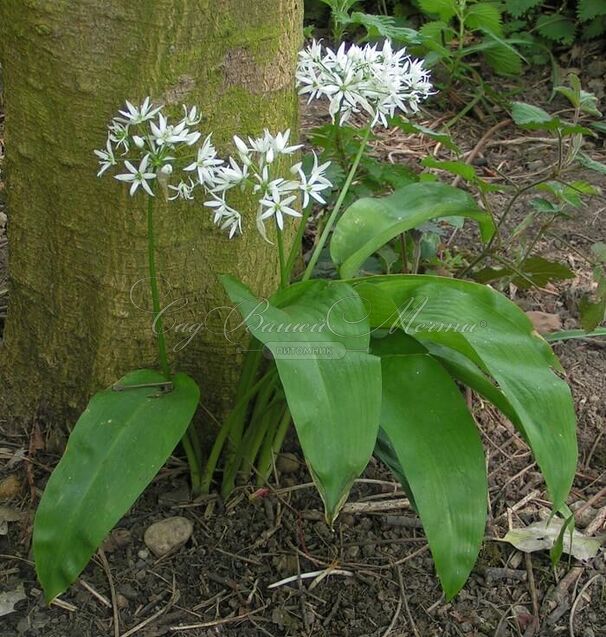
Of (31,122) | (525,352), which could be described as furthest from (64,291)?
(525,352)

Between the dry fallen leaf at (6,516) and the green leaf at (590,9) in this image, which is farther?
the green leaf at (590,9)

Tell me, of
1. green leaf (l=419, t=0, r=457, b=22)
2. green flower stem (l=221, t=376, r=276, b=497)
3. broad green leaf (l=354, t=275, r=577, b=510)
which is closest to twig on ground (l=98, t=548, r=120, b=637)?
green flower stem (l=221, t=376, r=276, b=497)

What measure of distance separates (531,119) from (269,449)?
2.66 feet

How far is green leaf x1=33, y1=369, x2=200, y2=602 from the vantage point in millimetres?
1219

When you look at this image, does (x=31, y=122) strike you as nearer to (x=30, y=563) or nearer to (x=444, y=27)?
(x=30, y=563)

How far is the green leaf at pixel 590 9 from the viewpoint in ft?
9.96

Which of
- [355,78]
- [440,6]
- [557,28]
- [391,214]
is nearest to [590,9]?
[557,28]

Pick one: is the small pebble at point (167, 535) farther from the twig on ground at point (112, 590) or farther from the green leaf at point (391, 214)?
the green leaf at point (391, 214)

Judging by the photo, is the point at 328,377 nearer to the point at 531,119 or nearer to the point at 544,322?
the point at 531,119

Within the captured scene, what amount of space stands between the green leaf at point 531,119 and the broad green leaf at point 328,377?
600 millimetres

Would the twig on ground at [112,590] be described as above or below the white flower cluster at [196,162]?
below

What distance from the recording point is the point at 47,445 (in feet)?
5.52

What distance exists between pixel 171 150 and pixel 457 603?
2.99 feet

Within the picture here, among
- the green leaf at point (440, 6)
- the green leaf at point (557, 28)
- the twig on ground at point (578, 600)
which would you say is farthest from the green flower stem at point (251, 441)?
the green leaf at point (557, 28)
